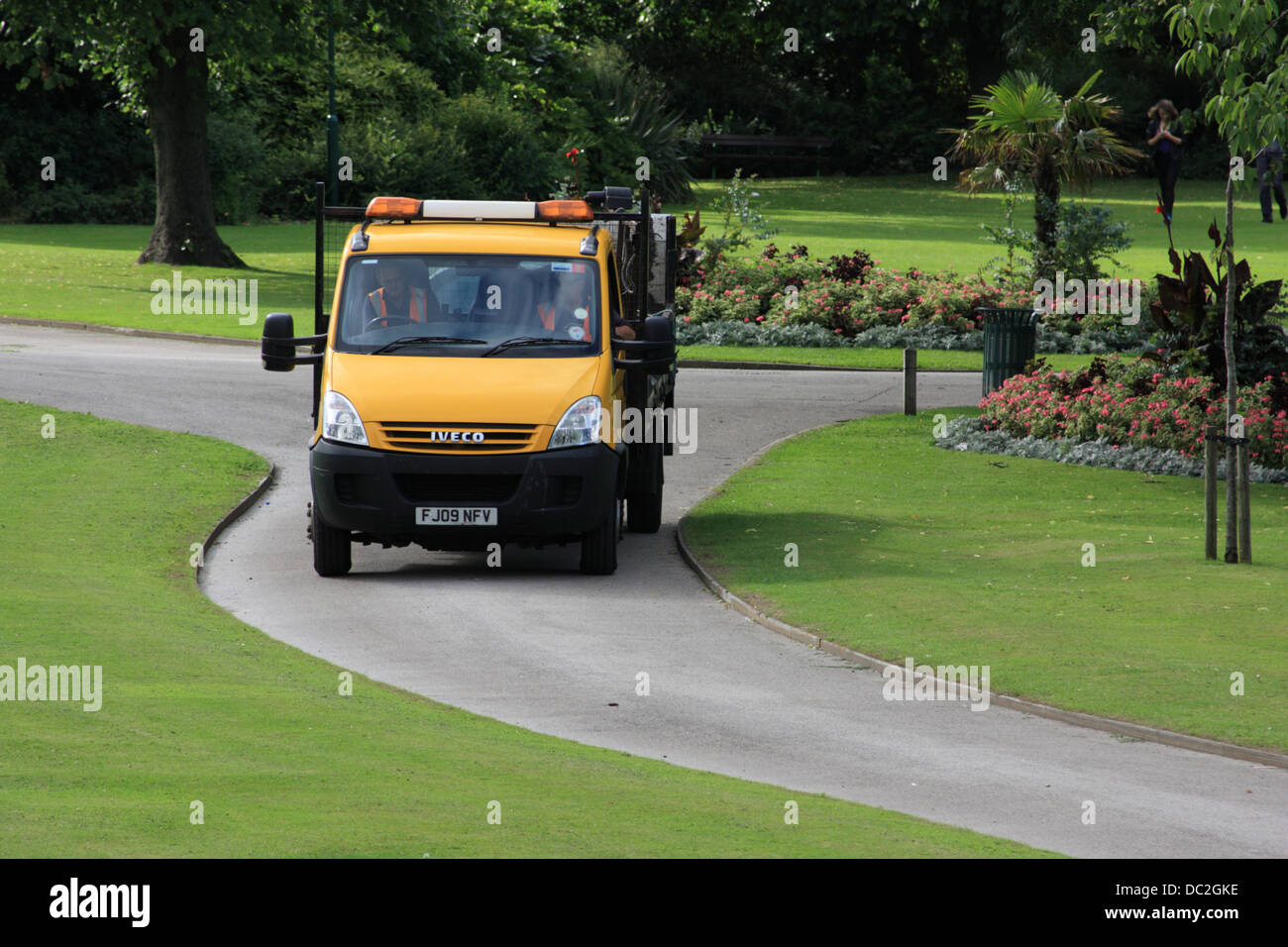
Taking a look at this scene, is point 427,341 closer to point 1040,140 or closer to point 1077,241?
point 1040,140

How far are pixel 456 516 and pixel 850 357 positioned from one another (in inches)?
666

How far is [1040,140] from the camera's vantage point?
92.8ft

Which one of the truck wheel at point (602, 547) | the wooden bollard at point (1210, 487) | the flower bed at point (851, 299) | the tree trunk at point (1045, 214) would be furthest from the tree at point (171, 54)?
the wooden bollard at point (1210, 487)

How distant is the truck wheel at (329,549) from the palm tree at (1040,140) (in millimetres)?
17001

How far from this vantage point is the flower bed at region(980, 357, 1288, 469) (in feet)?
60.5

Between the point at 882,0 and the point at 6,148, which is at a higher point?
the point at 882,0

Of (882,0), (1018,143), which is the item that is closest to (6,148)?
(882,0)

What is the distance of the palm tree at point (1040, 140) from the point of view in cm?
2817

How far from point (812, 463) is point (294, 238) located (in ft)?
112

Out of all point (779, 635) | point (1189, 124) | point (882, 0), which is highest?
point (882, 0)

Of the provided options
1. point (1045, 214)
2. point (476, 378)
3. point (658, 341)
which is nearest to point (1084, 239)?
point (1045, 214)

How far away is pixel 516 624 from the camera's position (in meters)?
11.9
